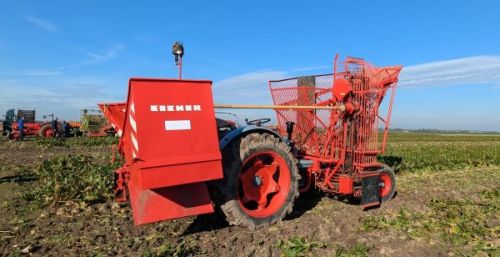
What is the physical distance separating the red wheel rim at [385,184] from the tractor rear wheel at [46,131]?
23.2 meters

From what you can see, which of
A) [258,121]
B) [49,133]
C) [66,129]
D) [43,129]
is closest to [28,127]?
[43,129]

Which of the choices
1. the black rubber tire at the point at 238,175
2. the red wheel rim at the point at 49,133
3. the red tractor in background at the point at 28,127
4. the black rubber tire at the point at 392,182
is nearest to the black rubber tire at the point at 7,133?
the red tractor in background at the point at 28,127

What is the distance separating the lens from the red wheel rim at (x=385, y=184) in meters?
7.14

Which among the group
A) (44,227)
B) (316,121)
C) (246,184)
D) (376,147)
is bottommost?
(44,227)

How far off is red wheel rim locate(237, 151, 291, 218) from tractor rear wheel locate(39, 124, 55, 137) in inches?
912

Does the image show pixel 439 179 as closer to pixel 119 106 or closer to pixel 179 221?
pixel 179 221

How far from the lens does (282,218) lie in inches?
218

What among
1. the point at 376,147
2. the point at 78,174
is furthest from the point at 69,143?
the point at 376,147

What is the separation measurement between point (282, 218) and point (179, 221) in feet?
4.61

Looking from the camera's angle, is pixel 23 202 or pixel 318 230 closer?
pixel 318 230

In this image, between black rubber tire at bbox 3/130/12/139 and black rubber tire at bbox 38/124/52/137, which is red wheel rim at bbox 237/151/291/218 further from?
black rubber tire at bbox 3/130/12/139

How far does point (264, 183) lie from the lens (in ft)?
18.5

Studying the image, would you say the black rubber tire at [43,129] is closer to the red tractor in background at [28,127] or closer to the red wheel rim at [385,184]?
the red tractor in background at [28,127]

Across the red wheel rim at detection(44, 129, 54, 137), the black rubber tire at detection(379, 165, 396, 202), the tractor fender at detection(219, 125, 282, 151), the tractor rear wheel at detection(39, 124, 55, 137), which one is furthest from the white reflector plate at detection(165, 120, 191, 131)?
the red wheel rim at detection(44, 129, 54, 137)
